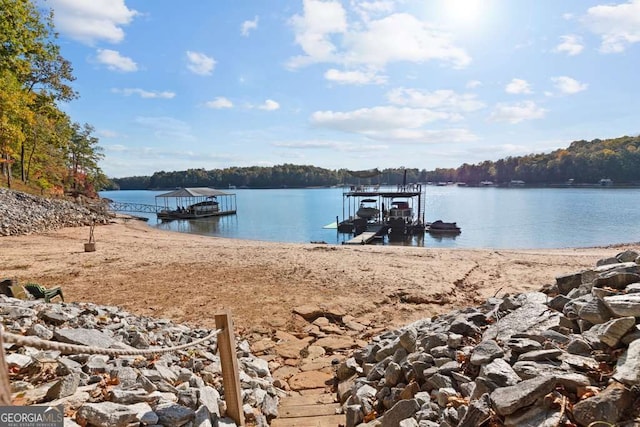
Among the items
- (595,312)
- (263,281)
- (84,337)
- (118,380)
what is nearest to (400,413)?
(595,312)

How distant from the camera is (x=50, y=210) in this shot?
23062 mm

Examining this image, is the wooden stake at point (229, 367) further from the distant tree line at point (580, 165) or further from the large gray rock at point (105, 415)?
the distant tree line at point (580, 165)

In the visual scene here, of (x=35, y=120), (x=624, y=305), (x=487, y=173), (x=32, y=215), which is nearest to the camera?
(x=624, y=305)

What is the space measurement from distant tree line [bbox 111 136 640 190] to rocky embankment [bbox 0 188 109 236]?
55168mm

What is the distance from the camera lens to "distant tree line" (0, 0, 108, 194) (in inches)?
Result: 642

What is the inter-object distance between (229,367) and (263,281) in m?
7.23

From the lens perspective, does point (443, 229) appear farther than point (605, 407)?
Yes

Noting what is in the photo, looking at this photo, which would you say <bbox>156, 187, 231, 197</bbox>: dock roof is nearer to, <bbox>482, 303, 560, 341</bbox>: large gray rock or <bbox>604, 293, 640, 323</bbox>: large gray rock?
<bbox>482, 303, 560, 341</bbox>: large gray rock

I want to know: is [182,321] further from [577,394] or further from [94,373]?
[577,394]

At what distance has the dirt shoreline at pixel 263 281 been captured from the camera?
7.43 meters

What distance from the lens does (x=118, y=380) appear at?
285 centimetres

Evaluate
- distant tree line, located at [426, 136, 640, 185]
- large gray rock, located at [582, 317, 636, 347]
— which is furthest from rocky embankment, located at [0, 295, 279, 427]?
distant tree line, located at [426, 136, 640, 185]

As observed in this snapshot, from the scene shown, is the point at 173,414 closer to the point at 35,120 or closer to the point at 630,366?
the point at 630,366

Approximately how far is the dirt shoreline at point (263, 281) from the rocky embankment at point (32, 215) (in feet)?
10.2
